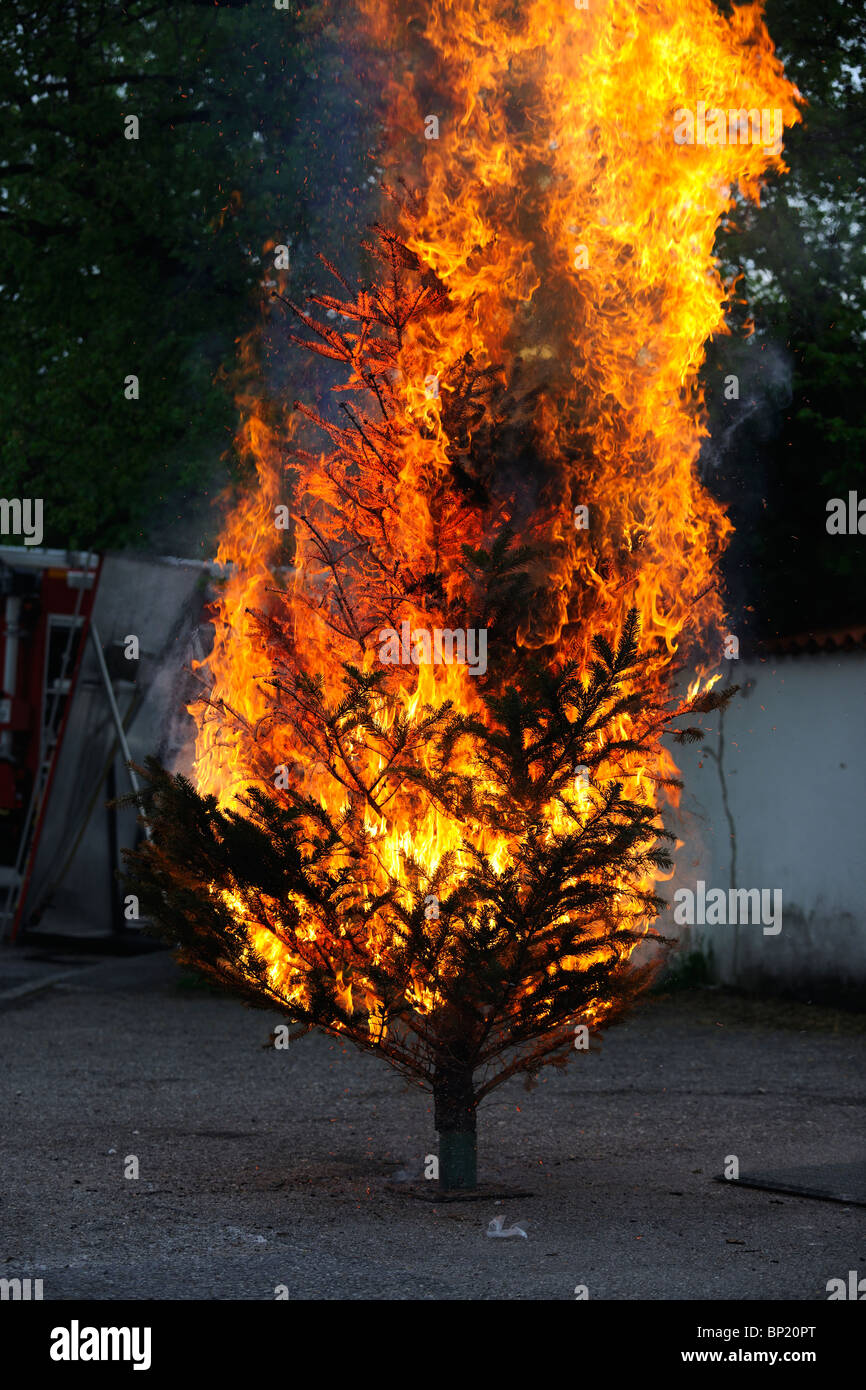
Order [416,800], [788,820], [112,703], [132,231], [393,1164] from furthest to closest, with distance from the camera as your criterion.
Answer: [132,231]
[112,703]
[788,820]
[393,1164]
[416,800]

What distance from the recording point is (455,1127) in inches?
278

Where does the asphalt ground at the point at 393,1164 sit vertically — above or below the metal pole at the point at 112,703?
below

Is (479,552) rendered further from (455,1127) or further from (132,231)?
(132,231)

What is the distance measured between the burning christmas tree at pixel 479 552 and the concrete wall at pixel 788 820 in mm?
6134

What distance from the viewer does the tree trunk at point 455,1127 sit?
704 centimetres

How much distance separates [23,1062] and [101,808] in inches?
212

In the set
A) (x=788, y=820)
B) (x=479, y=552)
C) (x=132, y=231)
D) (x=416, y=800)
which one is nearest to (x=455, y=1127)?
(x=416, y=800)

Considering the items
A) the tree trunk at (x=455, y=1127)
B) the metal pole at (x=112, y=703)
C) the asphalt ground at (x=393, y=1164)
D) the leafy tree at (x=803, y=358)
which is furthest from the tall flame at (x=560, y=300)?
the metal pole at (x=112, y=703)

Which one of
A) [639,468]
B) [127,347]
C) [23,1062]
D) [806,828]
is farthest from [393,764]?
[127,347]

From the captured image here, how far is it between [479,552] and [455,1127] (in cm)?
242

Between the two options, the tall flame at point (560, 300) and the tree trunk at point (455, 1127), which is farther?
the tall flame at point (560, 300)

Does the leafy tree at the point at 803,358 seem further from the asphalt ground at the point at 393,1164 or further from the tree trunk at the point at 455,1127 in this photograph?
the tree trunk at the point at 455,1127

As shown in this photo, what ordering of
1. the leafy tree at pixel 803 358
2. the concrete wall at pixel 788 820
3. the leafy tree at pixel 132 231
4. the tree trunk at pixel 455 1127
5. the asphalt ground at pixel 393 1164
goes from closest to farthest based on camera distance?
the asphalt ground at pixel 393 1164 < the tree trunk at pixel 455 1127 < the concrete wall at pixel 788 820 < the leafy tree at pixel 803 358 < the leafy tree at pixel 132 231

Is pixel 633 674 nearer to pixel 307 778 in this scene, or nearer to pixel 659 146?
pixel 307 778
